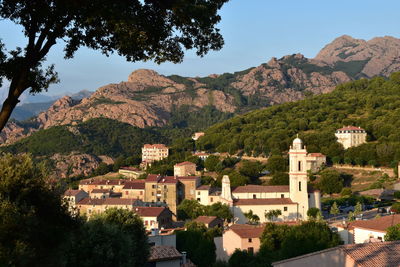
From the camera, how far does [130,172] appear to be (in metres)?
105

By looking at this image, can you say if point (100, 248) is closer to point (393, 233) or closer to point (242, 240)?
point (393, 233)

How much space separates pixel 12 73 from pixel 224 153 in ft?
327

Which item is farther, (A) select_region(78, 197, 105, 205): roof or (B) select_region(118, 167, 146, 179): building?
(B) select_region(118, 167, 146, 179): building

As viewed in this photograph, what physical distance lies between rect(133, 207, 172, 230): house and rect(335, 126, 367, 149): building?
4930cm

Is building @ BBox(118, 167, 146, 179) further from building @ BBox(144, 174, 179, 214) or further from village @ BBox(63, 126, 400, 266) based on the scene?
building @ BBox(144, 174, 179, 214)

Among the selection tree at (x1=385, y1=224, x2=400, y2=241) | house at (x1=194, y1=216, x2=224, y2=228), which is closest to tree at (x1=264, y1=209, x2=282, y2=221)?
house at (x1=194, y1=216, x2=224, y2=228)

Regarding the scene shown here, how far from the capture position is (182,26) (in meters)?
9.61

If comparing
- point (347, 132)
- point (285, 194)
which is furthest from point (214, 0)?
point (347, 132)

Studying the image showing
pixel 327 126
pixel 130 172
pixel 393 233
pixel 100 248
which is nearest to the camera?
pixel 100 248

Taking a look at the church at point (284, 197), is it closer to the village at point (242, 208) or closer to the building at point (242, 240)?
the village at point (242, 208)

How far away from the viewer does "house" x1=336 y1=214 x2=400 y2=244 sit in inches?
1340

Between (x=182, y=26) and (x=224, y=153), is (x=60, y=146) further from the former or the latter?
(x=182, y=26)

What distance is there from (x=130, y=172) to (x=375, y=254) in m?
88.3

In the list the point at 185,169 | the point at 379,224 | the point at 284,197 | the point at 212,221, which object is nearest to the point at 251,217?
the point at 284,197
